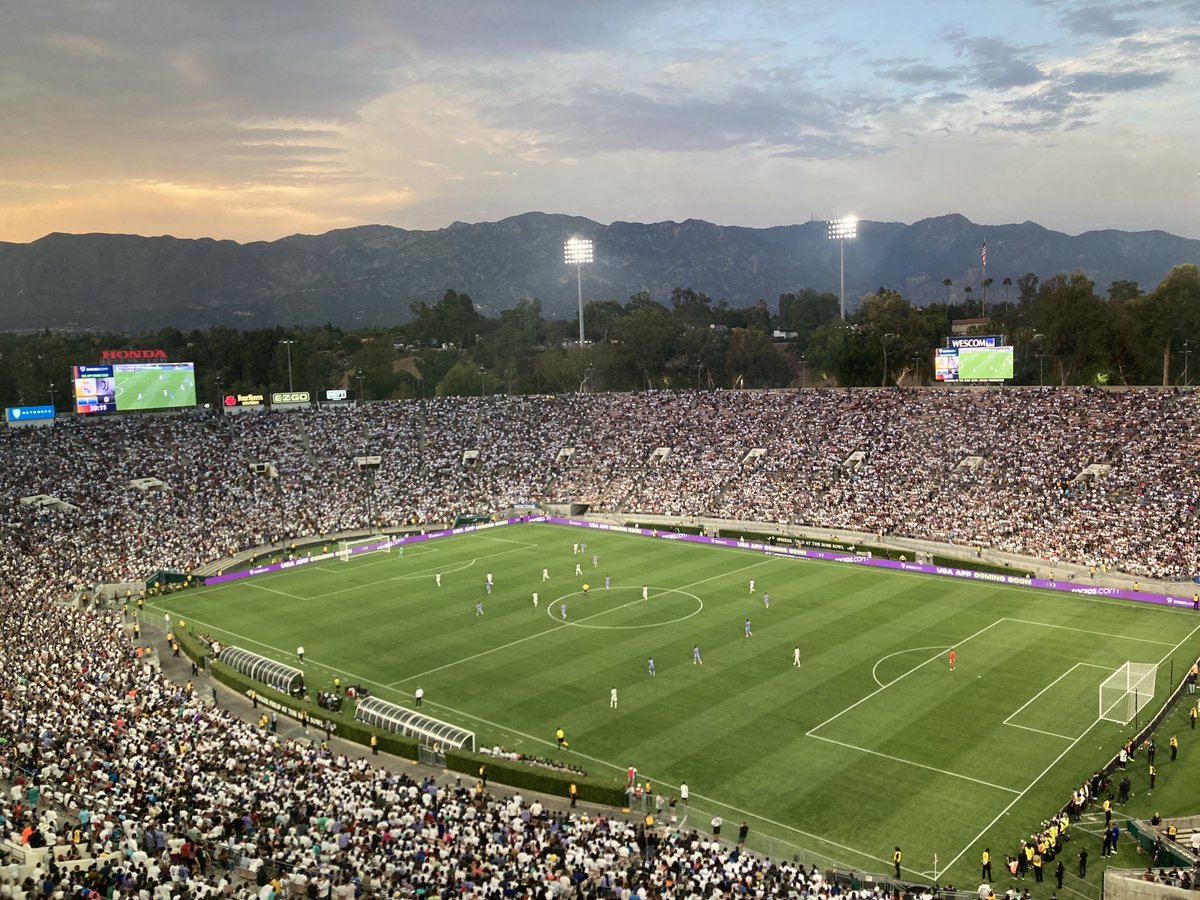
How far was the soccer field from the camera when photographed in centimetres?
2827

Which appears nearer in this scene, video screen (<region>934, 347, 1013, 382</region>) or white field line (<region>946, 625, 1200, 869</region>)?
white field line (<region>946, 625, 1200, 869</region>)

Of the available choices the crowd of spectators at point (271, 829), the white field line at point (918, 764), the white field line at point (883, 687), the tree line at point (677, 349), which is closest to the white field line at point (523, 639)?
the crowd of spectators at point (271, 829)

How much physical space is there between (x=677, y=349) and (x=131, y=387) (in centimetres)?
6745

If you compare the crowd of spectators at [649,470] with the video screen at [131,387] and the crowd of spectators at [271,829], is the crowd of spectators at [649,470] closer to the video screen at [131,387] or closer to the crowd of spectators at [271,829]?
the video screen at [131,387]

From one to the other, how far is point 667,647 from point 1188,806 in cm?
2152

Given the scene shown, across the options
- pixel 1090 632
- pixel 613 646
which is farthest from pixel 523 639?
pixel 1090 632

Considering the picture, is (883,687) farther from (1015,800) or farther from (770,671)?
(1015,800)

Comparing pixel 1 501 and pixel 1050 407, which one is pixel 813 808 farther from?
pixel 1 501

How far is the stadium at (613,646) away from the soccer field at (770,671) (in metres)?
0.21

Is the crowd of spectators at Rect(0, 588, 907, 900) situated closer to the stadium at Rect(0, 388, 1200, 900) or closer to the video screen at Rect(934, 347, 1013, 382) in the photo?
the stadium at Rect(0, 388, 1200, 900)

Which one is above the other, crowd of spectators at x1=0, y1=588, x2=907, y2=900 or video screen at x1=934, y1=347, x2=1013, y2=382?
video screen at x1=934, y1=347, x2=1013, y2=382

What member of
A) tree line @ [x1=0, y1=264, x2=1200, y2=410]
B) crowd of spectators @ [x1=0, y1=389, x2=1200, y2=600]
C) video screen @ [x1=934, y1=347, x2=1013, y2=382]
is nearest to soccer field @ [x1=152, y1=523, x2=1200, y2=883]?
crowd of spectators @ [x1=0, y1=389, x2=1200, y2=600]

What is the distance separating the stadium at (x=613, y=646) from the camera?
2339cm

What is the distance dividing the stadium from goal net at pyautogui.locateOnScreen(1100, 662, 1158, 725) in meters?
0.22
